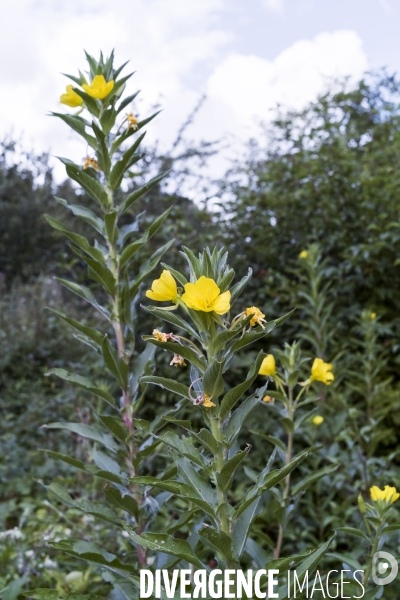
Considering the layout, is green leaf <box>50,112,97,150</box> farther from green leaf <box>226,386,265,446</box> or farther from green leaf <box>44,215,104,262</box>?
green leaf <box>226,386,265,446</box>

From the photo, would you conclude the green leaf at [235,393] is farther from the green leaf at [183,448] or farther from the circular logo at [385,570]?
the circular logo at [385,570]

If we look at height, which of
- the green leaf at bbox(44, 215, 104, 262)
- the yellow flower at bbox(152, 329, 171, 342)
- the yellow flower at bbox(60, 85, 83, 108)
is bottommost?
the yellow flower at bbox(152, 329, 171, 342)

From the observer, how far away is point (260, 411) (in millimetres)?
2834

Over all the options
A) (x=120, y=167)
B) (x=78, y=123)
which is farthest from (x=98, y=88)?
(x=120, y=167)

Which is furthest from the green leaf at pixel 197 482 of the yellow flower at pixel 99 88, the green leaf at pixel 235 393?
the yellow flower at pixel 99 88

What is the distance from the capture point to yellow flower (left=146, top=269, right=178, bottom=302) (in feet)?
3.46

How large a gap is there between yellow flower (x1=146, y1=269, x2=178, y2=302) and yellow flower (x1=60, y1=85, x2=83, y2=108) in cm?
80

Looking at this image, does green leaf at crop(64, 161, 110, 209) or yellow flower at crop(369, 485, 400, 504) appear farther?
green leaf at crop(64, 161, 110, 209)

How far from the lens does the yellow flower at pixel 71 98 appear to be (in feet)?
5.12

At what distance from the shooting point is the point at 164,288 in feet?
3.49

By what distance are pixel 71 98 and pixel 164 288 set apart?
0.82 metres

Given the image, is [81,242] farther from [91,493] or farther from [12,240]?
[12,240]

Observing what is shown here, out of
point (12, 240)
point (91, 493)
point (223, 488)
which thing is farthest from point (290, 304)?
point (12, 240)

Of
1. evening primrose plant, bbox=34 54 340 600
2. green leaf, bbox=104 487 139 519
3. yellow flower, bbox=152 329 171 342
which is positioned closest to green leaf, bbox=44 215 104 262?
evening primrose plant, bbox=34 54 340 600
